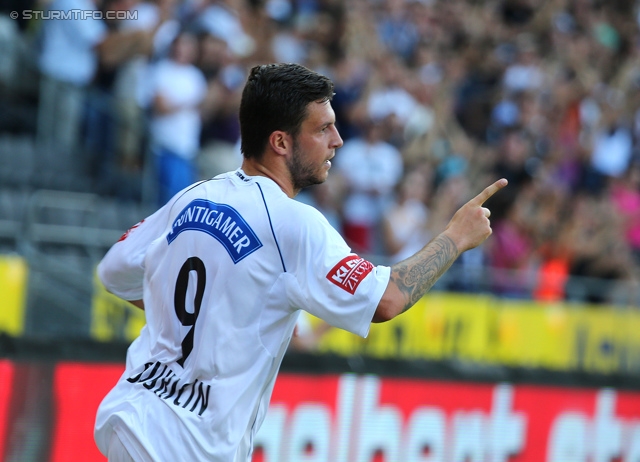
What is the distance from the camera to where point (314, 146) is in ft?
11.0

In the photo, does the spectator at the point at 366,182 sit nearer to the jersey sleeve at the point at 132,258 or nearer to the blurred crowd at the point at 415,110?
the blurred crowd at the point at 415,110

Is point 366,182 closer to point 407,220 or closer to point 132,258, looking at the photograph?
point 407,220

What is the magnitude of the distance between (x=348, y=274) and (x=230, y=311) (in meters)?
0.42

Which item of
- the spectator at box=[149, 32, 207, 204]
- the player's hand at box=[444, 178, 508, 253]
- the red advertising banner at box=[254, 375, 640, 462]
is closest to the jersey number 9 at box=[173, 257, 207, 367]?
the player's hand at box=[444, 178, 508, 253]

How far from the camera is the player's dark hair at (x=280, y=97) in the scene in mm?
3268

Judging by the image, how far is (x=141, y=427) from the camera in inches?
126

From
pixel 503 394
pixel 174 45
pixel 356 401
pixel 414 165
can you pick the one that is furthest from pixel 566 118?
pixel 356 401

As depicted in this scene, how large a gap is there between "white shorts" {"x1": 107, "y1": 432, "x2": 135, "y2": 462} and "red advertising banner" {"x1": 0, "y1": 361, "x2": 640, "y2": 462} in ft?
5.24

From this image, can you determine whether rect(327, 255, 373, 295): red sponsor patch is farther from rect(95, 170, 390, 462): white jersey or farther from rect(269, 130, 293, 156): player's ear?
rect(269, 130, 293, 156): player's ear

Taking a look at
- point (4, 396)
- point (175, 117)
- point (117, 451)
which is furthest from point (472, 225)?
point (175, 117)

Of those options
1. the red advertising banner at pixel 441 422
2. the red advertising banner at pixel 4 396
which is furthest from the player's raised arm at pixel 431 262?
the red advertising banner at pixel 441 422

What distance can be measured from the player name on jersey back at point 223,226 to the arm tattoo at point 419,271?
48cm

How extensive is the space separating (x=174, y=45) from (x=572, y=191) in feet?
20.3

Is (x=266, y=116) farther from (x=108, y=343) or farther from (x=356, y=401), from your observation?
(x=356, y=401)
